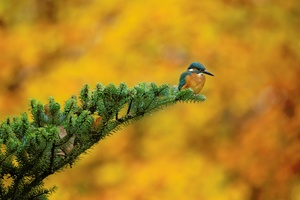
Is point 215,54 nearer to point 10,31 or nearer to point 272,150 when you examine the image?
point 272,150

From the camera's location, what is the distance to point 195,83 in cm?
194

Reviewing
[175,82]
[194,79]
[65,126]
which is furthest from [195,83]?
[175,82]

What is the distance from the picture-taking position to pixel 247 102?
479 centimetres

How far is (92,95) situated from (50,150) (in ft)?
0.63

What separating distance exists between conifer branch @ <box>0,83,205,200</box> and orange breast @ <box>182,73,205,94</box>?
173mm

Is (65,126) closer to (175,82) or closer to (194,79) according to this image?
(194,79)

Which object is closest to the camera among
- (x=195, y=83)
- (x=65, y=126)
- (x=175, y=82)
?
(x=65, y=126)

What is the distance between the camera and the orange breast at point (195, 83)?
6.32 ft

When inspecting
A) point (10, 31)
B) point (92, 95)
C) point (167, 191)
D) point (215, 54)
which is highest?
point (10, 31)

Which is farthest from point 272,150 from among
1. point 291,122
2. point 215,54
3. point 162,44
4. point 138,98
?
point 138,98

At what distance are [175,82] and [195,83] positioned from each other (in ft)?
8.50

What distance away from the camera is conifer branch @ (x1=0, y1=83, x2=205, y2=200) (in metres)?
1.61

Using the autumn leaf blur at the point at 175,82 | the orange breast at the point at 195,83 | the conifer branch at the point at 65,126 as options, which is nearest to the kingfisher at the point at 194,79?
the orange breast at the point at 195,83

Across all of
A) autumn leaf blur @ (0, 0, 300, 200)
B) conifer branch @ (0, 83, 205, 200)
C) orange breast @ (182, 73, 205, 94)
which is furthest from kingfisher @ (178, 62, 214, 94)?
autumn leaf blur @ (0, 0, 300, 200)
